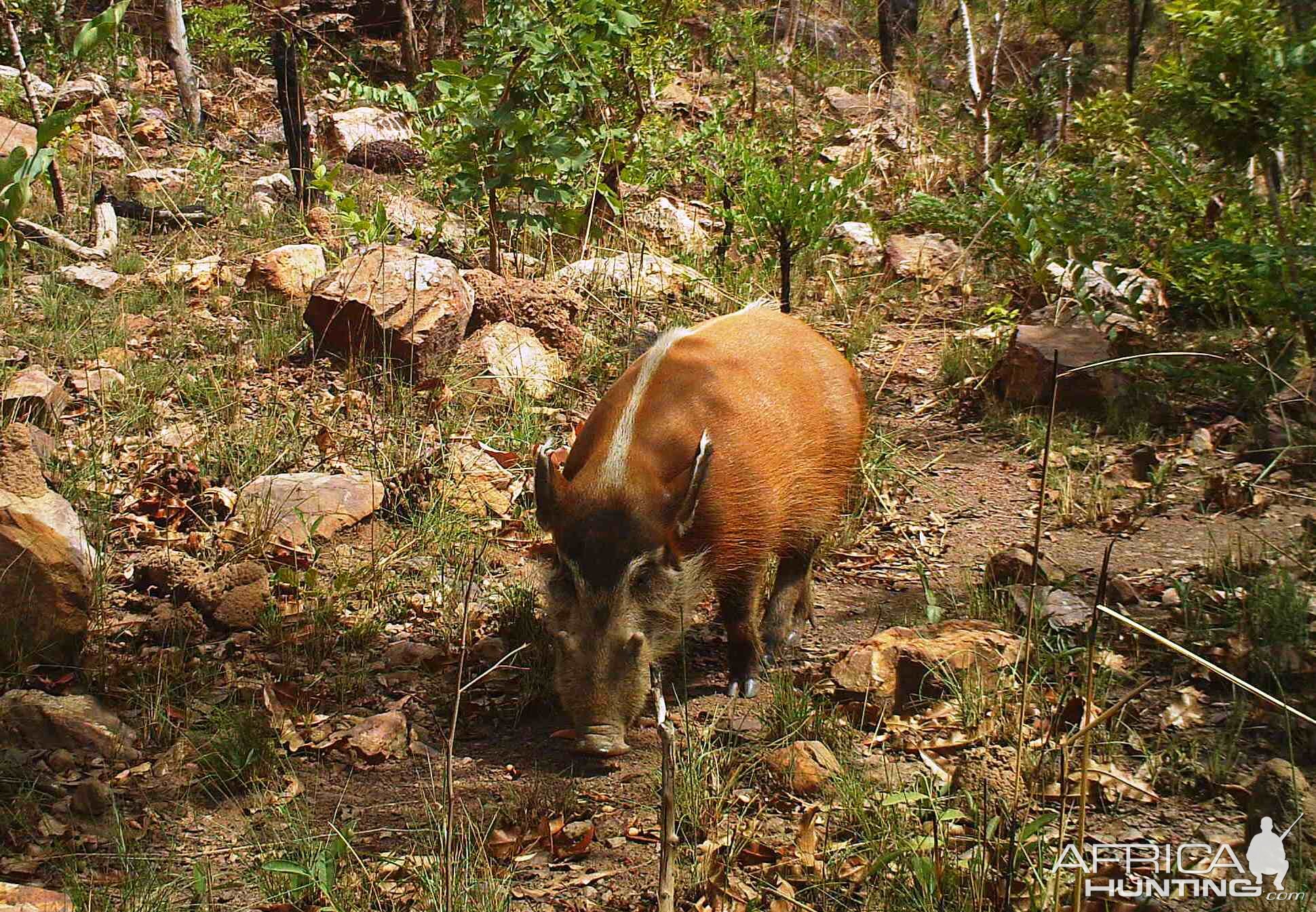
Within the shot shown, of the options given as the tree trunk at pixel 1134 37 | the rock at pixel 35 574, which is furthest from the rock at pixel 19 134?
the tree trunk at pixel 1134 37

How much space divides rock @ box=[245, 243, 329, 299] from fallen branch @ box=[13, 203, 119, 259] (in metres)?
0.99

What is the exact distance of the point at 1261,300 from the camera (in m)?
4.61

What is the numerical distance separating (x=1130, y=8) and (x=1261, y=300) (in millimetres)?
4838

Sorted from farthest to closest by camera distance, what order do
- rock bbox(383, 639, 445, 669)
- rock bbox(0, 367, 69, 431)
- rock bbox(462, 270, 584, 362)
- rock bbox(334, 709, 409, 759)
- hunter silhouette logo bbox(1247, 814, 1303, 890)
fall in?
rock bbox(462, 270, 584, 362) < rock bbox(0, 367, 69, 431) < rock bbox(383, 639, 445, 669) < rock bbox(334, 709, 409, 759) < hunter silhouette logo bbox(1247, 814, 1303, 890)

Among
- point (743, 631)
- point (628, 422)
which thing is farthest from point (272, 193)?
point (743, 631)

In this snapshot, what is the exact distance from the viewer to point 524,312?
5758 mm

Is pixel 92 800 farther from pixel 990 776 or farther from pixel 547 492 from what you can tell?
pixel 990 776

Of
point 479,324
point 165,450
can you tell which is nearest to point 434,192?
point 479,324

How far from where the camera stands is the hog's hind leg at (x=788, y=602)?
3.91 m

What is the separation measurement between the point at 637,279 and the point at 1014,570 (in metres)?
3.14

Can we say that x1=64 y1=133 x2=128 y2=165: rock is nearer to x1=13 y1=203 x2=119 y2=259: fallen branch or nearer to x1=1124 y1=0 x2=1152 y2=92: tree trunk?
x1=13 y1=203 x2=119 y2=259: fallen branch

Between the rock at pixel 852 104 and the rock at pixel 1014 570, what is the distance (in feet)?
24.2

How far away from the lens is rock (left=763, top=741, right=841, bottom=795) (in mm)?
2848

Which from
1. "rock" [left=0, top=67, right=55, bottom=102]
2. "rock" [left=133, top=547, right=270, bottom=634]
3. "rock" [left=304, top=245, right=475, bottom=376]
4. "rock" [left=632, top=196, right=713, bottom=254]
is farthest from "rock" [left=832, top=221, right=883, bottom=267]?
"rock" [left=0, top=67, right=55, bottom=102]
